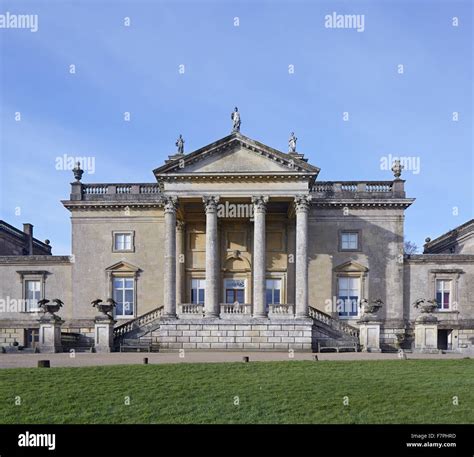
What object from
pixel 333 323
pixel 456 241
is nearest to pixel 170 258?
pixel 333 323

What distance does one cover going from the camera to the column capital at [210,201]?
3778 centimetres

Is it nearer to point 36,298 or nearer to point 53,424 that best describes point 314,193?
point 36,298

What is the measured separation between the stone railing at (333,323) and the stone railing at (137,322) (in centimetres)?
1024

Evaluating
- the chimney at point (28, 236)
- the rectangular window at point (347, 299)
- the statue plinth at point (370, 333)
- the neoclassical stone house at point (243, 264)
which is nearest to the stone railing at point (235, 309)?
the neoclassical stone house at point (243, 264)

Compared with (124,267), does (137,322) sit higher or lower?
lower

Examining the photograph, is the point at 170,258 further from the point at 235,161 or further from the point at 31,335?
the point at 31,335

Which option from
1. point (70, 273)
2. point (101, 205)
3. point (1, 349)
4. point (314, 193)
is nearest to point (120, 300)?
point (70, 273)

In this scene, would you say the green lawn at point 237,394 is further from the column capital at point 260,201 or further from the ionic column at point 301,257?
the column capital at point 260,201

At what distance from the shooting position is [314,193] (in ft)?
140

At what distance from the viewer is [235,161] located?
38281 millimetres

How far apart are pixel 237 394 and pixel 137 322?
2224 centimetres

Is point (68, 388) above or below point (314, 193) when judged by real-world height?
below

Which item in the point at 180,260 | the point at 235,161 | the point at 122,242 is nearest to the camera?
the point at 235,161
